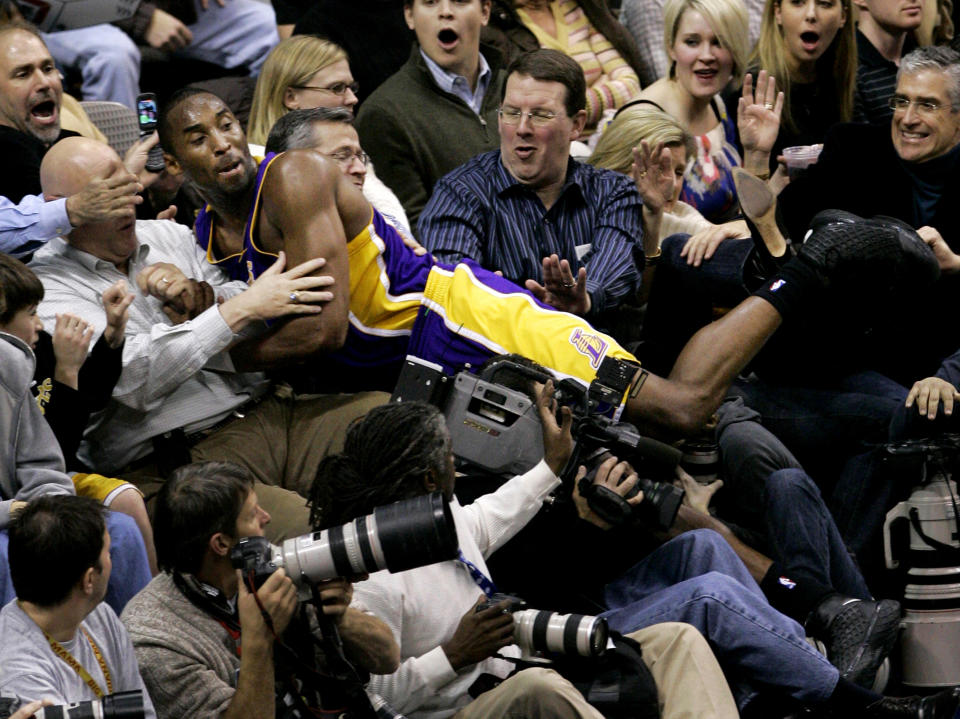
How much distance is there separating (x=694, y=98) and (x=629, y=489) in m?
2.15

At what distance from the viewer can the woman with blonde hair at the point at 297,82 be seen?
4.68 m

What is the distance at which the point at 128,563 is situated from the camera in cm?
319

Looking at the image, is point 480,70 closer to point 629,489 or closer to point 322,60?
point 322,60

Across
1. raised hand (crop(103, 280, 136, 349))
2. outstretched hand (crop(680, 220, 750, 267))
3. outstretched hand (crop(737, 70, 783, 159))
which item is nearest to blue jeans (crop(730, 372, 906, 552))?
outstretched hand (crop(680, 220, 750, 267))

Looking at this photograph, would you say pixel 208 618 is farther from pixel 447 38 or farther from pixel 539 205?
pixel 447 38

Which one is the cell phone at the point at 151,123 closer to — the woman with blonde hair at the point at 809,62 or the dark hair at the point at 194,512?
the dark hair at the point at 194,512

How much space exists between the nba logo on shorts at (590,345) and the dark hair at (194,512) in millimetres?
1208

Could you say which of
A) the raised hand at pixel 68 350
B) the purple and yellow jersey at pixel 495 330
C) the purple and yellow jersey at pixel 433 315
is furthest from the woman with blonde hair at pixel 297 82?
the raised hand at pixel 68 350

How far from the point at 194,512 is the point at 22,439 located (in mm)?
594

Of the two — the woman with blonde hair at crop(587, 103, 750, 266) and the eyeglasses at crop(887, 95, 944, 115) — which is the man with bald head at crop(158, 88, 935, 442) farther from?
the eyeglasses at crop(887, 95, 944, 115)

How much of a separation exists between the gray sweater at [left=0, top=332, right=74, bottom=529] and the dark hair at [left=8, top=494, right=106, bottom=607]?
1.60 feet

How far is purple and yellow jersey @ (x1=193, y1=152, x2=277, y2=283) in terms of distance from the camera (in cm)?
387

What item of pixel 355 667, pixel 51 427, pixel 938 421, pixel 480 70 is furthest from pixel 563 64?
pixel 355 667

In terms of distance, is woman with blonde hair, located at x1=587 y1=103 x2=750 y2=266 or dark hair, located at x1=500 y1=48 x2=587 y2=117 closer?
dark hair, located at x1=500 y1=48 x2=587 y2=117
